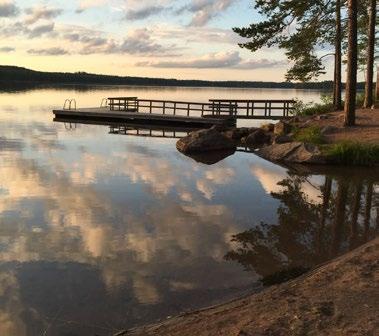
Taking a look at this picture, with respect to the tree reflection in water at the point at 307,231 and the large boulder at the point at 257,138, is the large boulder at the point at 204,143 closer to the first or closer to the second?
the large boulder at the point at 257,138

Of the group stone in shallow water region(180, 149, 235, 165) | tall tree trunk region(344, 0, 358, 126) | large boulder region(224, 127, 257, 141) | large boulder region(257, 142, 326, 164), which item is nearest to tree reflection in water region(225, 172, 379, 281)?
large boulder region(257, 142, 326, 164)

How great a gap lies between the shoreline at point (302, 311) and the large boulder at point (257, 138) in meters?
18.3

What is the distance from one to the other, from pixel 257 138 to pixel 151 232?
16404 mm

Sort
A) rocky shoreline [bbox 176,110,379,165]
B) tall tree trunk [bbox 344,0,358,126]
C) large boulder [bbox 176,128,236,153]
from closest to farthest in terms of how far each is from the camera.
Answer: rocky shoreline [bbox 176,110,379,165] → tall tree trunk [bbox 344,0,358,126] → large boulder [bbox 176,128,236,153]

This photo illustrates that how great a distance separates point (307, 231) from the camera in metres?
9.44

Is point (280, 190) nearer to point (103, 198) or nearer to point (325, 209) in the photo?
point (325, 209)

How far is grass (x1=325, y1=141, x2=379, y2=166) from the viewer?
55.3ft

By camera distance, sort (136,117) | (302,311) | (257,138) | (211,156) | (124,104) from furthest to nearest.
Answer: (124,104) → (136,117) → (257,138) → (211,156) → (302,311)

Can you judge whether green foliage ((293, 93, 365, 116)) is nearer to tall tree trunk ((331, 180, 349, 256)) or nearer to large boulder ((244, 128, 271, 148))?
large boulder ((244, 128, 271, 148))

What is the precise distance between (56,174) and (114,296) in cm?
905

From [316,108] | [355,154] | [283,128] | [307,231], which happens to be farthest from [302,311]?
[316,108]

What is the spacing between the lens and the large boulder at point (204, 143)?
2116 cm

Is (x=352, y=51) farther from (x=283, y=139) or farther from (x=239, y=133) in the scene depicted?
(x=239, y=133)

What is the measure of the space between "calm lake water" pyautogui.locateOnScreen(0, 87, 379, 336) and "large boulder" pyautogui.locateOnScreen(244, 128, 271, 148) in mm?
7121
